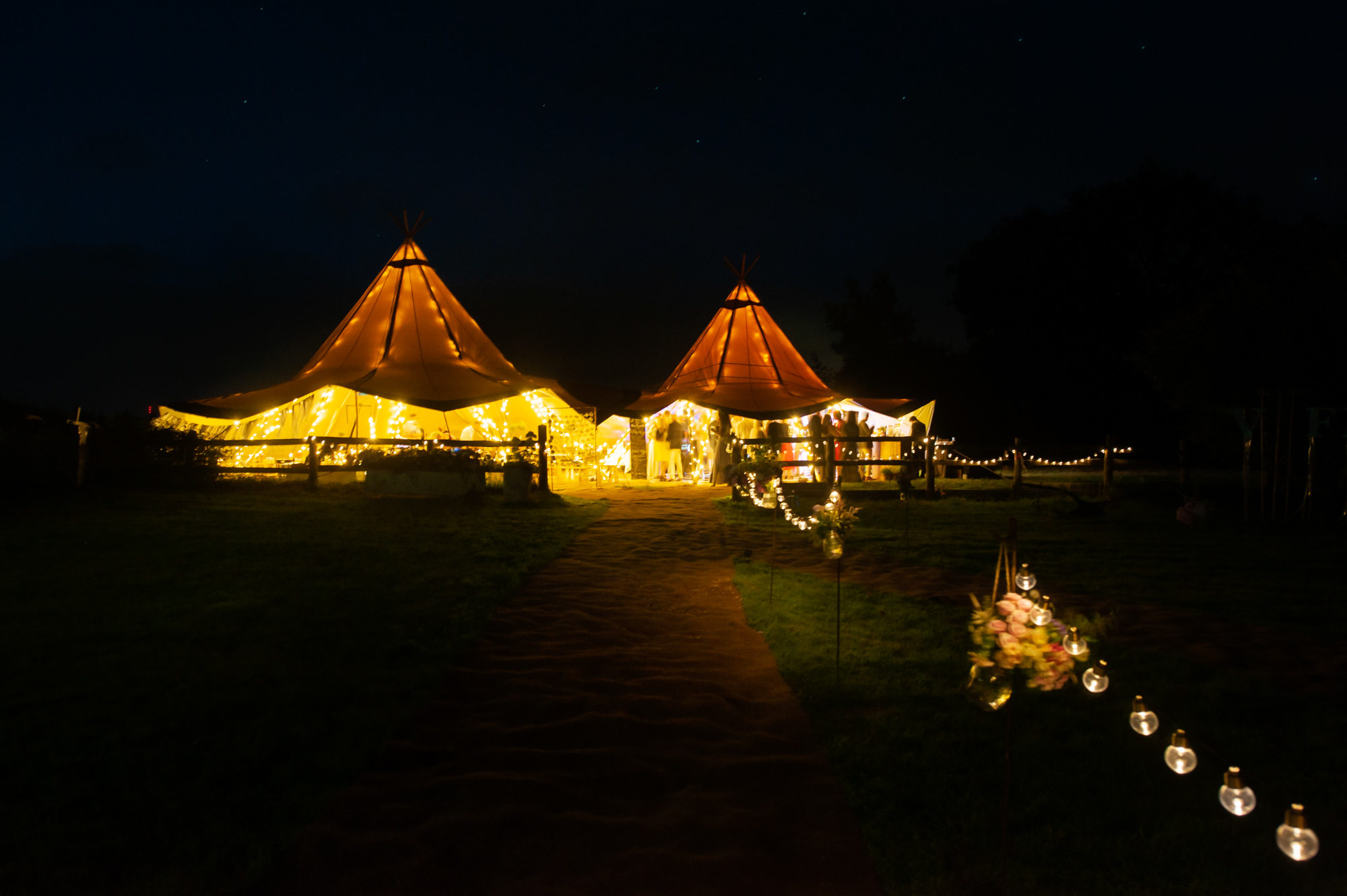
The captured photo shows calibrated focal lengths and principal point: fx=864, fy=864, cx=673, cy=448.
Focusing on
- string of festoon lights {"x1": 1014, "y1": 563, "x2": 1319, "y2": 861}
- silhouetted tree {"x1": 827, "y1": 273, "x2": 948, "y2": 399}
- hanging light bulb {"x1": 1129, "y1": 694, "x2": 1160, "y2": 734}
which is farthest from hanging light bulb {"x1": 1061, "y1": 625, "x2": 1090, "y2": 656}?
silhouetted tree {"x1": 827, "y1": 273, "x2": 948, "y2": 399}

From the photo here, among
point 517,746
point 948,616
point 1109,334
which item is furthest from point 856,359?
point 517,746

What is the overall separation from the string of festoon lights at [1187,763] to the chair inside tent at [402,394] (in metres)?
15.0

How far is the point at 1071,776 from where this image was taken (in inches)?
136

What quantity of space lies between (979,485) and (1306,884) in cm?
1562

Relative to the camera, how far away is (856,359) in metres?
43.7

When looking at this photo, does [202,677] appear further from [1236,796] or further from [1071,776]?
[1236,796]

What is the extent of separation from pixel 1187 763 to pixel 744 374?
18989 millimetres

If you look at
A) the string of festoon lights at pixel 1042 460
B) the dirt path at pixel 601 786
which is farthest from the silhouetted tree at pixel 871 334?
the dirt path at pixel 601 786

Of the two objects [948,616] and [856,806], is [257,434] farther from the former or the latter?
[856,806]

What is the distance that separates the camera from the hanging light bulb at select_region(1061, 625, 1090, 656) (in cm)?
284

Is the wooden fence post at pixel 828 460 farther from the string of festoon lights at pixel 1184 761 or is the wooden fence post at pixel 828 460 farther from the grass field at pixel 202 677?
the string of festoon lights at pixel 1184 761

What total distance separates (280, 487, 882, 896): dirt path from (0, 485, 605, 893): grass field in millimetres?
256

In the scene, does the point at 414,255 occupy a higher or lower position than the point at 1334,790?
higher

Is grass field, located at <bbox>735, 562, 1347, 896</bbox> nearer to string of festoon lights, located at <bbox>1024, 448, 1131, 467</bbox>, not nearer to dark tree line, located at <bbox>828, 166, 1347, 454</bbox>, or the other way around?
string of festoon lights, located at <bbox>1024, 448, 1131, 467</bbox>
